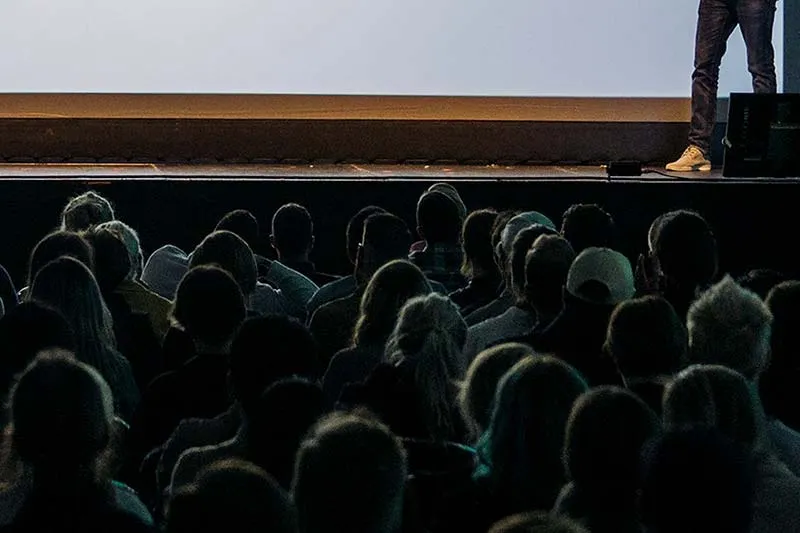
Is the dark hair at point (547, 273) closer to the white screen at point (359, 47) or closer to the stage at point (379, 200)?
the stage at point (379, 200)

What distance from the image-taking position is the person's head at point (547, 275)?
3.10m

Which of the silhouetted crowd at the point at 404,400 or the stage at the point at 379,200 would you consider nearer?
the silhouetted crowd at the point at 404,400

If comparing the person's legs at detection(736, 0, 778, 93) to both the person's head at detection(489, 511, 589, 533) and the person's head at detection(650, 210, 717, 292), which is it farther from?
the person's head at detection(489, 511, 589, 533)

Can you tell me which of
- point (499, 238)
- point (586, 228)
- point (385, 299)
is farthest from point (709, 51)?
point (385, 299)

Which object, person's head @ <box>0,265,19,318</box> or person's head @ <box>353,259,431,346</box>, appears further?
person's head @ <box>0,265,19,318</box>

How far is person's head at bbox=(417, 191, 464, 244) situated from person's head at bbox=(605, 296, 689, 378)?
2.06m

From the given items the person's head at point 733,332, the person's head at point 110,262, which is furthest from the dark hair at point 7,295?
the person's head at point 733,332

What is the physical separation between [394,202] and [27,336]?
3.34m

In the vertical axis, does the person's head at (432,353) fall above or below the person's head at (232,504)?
below

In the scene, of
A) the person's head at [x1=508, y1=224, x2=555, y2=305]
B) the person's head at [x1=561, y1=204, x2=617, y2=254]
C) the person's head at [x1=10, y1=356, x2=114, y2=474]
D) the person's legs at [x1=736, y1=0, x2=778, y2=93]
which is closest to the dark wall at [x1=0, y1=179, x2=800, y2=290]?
the person's legs at [x1=736, y1=0, x2=778, y2=93]

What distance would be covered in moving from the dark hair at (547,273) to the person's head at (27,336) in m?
1.18

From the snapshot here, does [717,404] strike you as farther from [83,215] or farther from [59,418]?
[83,215]

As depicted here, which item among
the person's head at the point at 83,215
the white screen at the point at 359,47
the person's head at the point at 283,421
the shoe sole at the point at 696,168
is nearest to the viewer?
the person's head at the point at 283,421

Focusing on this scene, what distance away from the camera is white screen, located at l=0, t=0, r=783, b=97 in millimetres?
7238
